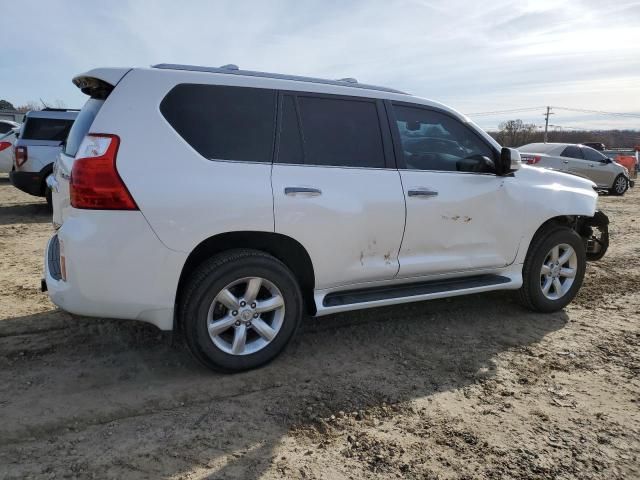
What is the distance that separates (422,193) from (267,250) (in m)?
1.29

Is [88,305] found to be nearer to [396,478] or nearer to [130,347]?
[130,347]

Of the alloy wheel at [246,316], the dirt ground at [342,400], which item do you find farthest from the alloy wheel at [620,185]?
the alloy wheel at [246,316]

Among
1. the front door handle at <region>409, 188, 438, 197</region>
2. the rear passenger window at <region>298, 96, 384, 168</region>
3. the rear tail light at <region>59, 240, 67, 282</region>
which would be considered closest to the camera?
the rear tail light at <region>59, 240, 67, 282</region>

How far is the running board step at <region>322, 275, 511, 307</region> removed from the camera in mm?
3756

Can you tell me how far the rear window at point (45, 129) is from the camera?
391 inches

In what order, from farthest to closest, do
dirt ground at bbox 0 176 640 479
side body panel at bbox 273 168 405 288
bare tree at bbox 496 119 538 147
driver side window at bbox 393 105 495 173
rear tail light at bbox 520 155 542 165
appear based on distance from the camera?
1. bare tree at bbox 496 119 538 147
2. rear tail light at bbox 520 155 542 165
3. driver side window at bbox 393 105 495 173
4. side body panel at bbox 273 168 405 288
5. dirt ground at bbox 0 176 640 479

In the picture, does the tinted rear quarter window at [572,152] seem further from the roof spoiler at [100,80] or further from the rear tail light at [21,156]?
the roof spoiler at [100,80]

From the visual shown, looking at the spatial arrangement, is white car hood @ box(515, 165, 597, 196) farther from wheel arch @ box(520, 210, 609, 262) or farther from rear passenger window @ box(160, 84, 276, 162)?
rear passenger window @ box(160, 84, 276, 162)

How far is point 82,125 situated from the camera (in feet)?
11.1

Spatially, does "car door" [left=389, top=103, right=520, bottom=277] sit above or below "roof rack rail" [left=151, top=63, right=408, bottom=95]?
below

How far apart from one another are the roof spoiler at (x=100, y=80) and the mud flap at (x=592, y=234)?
460 centimetres

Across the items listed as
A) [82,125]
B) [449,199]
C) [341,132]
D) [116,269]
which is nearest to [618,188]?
[449,199]

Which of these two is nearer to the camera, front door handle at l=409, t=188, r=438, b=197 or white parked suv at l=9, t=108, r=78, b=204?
front door handle at l=409, t=188, r=438, b=197

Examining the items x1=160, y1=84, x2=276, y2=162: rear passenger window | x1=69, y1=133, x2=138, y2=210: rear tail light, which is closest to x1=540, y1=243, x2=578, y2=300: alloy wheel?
x1=160, y1=84, x2=276, y2=162: rear passenger window
